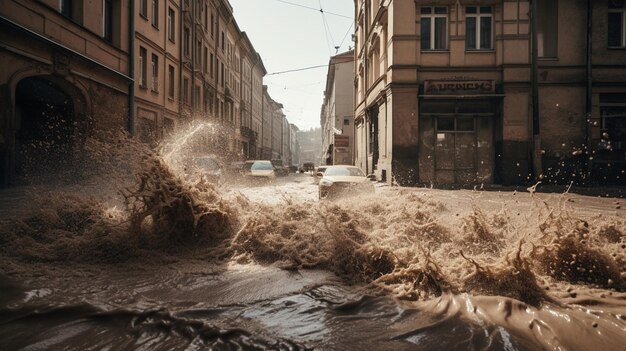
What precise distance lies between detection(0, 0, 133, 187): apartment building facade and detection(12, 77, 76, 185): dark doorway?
29mm

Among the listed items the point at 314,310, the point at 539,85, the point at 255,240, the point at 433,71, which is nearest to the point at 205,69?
the point at 433,71

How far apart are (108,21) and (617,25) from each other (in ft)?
75.8

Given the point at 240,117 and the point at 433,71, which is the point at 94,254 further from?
the point at 240,117

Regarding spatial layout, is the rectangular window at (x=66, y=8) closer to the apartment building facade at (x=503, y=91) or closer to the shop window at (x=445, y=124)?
the apartment building facade at (x=503, y=91)

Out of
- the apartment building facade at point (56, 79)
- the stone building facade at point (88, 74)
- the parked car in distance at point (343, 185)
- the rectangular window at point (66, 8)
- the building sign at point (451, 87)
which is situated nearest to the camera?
the apartment building facade at point (56, 79)

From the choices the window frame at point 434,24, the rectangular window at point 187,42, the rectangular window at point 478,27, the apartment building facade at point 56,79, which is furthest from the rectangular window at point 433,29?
the rectangular window at point 187,42

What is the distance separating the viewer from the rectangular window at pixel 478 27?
59.6ft

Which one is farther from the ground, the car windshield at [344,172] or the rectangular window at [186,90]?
the rectangular window at [186,90]

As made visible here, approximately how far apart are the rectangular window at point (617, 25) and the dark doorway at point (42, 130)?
2350cm

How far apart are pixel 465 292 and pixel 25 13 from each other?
13.0m

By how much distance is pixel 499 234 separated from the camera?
5746 mm

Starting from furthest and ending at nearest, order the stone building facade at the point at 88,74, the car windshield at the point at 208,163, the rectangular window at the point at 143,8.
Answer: the rectangular window at the point at 143,8
the car windshield at the point at 208,163
the stone building facade at the point at 88,74

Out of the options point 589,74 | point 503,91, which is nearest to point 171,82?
point 503,91

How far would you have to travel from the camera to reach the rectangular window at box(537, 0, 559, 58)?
714 inches
